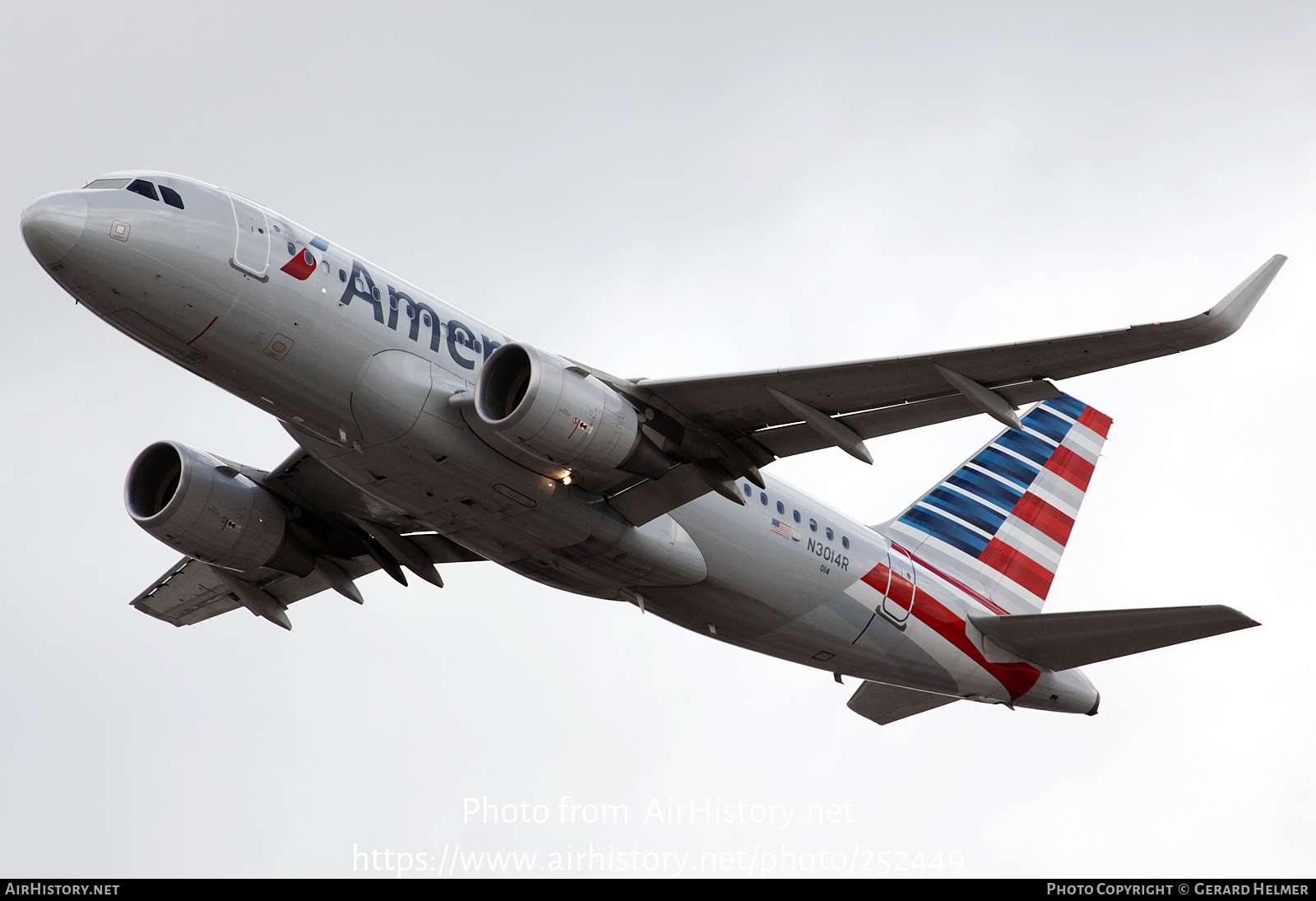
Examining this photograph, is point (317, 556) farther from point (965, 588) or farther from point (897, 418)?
point (965, 588)

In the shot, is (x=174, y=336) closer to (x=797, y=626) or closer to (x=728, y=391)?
(x=728, y=391)

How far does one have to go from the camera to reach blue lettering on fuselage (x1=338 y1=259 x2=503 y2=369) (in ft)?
64.1

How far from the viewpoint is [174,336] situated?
18.6m

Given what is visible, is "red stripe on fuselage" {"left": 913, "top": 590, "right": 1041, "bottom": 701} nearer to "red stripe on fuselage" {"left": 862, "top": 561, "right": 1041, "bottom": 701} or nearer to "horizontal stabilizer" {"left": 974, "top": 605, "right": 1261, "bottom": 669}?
"red stripe on fuselage" {"left": 862, "top": 561, "right": 1041, "bottom": 701}

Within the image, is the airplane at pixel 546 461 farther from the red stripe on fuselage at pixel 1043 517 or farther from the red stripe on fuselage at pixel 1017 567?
the red stripe on fuselage at pixel 1043 517

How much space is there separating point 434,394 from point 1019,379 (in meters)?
8.06

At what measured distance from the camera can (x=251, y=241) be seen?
61.9ft

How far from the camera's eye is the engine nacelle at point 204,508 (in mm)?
23500

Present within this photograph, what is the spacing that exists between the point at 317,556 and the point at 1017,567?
45.7 ft

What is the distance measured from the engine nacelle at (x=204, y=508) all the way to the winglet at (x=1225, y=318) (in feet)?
49.9

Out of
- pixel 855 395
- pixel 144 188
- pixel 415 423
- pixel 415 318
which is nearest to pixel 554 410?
pixel 415 423

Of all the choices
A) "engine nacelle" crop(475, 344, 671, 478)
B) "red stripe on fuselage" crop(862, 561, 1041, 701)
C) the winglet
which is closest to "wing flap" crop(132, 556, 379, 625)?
"engine nacelle" crop(475, 344, 671, 478)

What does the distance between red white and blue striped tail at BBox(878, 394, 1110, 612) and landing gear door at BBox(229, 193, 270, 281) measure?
543 inches

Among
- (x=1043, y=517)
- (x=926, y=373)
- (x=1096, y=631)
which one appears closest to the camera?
(x=926, y=373)
